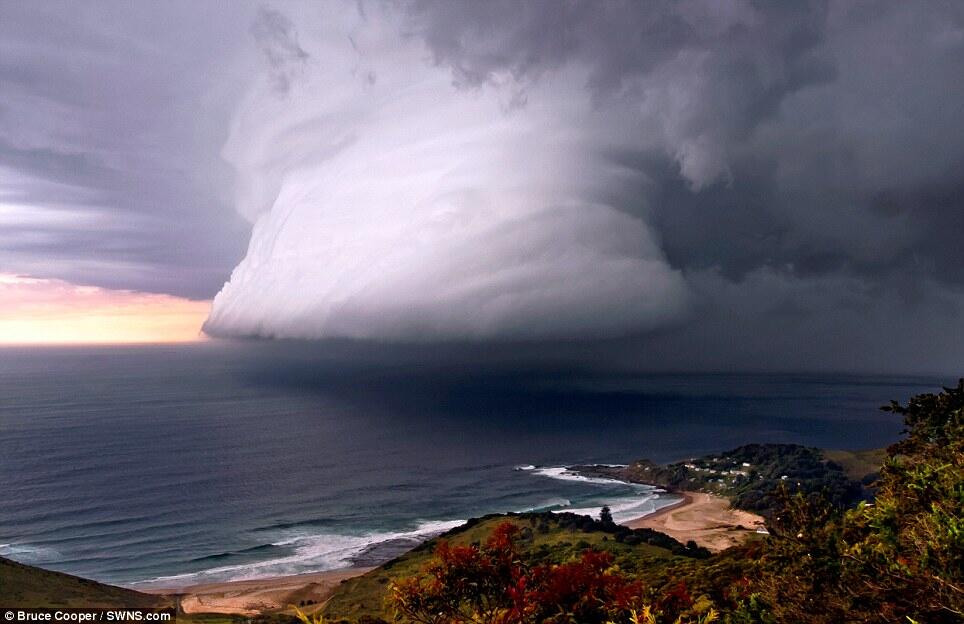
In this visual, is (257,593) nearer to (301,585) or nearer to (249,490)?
(301,585)

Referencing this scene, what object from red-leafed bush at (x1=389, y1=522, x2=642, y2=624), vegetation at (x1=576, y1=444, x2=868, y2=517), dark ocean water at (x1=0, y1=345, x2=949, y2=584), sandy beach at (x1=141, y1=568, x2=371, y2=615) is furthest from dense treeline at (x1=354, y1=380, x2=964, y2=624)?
vegetation at (x1=576, y1=444, x2=868, y2=517)

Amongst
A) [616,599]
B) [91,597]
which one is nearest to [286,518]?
[91,597]

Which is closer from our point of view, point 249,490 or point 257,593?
point 257,593

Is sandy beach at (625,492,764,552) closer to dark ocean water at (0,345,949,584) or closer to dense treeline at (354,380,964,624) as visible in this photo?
dark ocean water at (0,345,949,584)

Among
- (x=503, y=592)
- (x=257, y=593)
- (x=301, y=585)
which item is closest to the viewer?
(x=503, y=592)

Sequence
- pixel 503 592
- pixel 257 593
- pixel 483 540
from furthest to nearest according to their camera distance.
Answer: pixel 483 540
pixel 257 593
pixel 503 592

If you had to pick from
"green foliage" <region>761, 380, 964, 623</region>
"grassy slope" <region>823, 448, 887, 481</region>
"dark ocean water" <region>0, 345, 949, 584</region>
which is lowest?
"dark ocean water" <region>0, 345, 949, 584</region>

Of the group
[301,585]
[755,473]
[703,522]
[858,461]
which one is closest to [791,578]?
[301,585]
